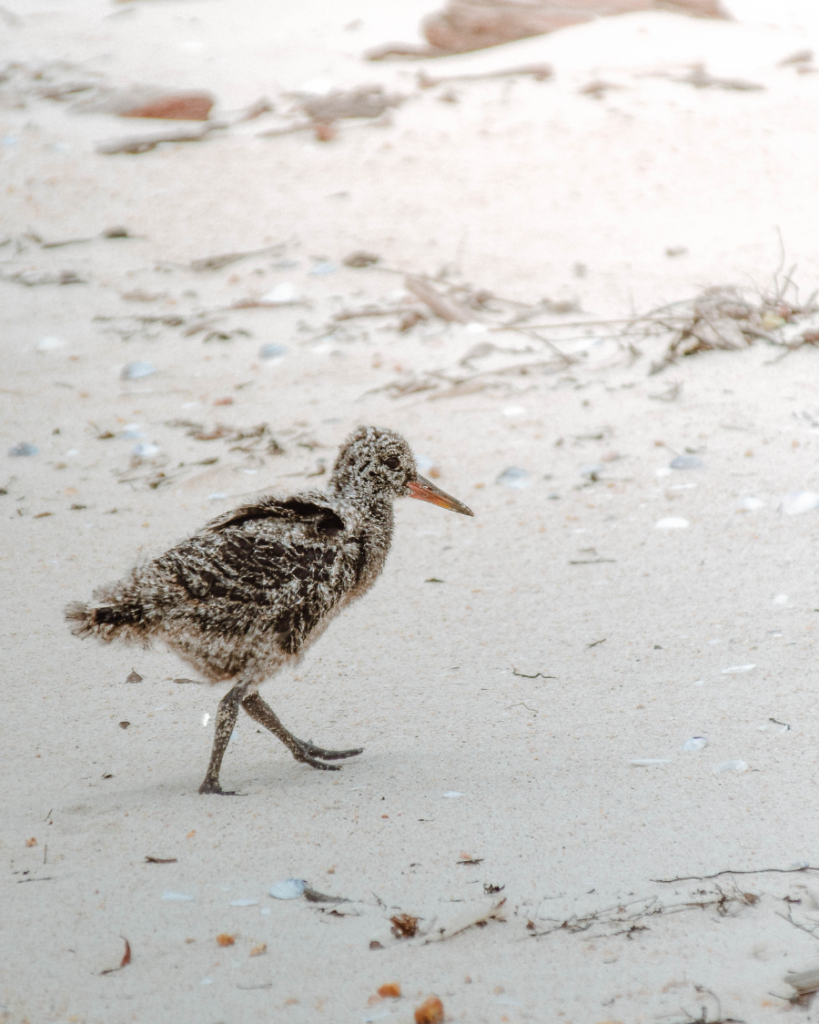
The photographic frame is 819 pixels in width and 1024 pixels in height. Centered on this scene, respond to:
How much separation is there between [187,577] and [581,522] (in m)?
2.53

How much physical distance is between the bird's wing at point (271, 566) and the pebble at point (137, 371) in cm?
400

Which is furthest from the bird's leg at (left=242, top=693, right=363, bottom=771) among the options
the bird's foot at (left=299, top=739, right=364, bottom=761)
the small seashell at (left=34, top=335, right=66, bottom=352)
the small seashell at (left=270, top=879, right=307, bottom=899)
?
the small seashell at (left=34, top=335, right=66, bottom=352)

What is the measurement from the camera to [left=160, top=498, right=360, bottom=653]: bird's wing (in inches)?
146

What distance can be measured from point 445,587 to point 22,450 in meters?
2.89

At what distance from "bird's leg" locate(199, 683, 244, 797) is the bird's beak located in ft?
3.79

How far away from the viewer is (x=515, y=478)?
6.12 meters

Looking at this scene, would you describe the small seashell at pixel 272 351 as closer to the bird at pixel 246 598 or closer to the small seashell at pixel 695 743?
the bird at pixel 246 598

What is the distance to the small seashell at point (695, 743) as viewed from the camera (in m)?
3.74

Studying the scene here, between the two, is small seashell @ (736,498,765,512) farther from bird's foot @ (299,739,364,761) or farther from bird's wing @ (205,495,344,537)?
bird's foot @ (299,739,364,761)

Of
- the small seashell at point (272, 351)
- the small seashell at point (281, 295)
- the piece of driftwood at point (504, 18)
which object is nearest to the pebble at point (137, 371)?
the small seashell at point (272, 351)

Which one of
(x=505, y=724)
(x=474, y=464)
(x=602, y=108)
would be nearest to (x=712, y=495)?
(x=474, y=464)

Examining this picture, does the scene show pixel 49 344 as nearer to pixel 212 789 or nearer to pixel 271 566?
pixel 271 566

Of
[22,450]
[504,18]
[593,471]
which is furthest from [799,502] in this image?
[504,18]

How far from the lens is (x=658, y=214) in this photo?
956 cm
